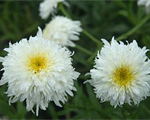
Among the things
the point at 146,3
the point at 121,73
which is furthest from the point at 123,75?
the point at 146,3

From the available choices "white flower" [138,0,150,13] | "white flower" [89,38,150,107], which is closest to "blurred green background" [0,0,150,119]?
"white flower" [138,0,150,13]

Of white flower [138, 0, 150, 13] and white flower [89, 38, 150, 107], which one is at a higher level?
white flower [138, 0, 150, 13]

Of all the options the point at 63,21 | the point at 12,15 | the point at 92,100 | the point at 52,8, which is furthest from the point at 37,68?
→ the point at 12,15

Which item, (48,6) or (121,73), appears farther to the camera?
(48,6)

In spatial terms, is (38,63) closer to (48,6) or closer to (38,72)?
(38,72)

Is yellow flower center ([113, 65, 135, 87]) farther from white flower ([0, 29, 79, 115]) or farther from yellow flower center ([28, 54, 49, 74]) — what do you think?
yellow flower center ([28, 54, 49, 74])

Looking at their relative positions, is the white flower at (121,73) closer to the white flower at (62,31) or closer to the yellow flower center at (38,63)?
the yellow flower center at (38,63)

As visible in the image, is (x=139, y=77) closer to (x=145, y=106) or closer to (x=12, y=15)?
(x=145, y=106)
